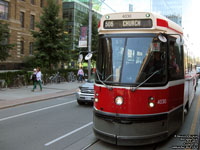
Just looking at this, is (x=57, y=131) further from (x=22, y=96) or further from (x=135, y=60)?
(x=22, y=96)

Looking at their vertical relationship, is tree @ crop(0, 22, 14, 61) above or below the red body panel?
above

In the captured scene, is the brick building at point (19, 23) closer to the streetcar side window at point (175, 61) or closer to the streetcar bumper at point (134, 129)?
the streetcar side window at point (175, 61)

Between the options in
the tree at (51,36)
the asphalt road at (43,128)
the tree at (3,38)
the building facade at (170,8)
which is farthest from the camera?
the building facade at (170,8)

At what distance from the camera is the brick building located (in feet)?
110

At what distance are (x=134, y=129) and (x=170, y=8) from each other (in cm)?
6147

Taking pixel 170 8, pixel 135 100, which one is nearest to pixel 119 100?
pixel 135 100

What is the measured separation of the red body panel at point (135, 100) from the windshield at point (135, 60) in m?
0.20

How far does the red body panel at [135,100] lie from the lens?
498cm

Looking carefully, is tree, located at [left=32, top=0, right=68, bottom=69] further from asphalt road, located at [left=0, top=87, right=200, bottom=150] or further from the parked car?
asphalt road, located at [left=0, top=87, right=200, bottom=150]

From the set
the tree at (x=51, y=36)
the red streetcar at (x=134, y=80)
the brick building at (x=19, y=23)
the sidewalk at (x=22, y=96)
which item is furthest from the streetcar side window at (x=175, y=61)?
the brick building at (x=19, y=23)

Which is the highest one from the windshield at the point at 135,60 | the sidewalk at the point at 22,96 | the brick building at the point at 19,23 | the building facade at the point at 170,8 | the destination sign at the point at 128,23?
the building facade at the point at 170,8

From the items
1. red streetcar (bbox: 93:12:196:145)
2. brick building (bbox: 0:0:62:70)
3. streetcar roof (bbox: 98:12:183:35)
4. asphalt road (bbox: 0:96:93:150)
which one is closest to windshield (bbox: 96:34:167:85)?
red streetcar (bbox: 93:12:196:145)

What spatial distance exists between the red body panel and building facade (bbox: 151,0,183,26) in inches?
2223

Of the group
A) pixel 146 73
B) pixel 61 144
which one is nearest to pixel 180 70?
pixel 146 73
